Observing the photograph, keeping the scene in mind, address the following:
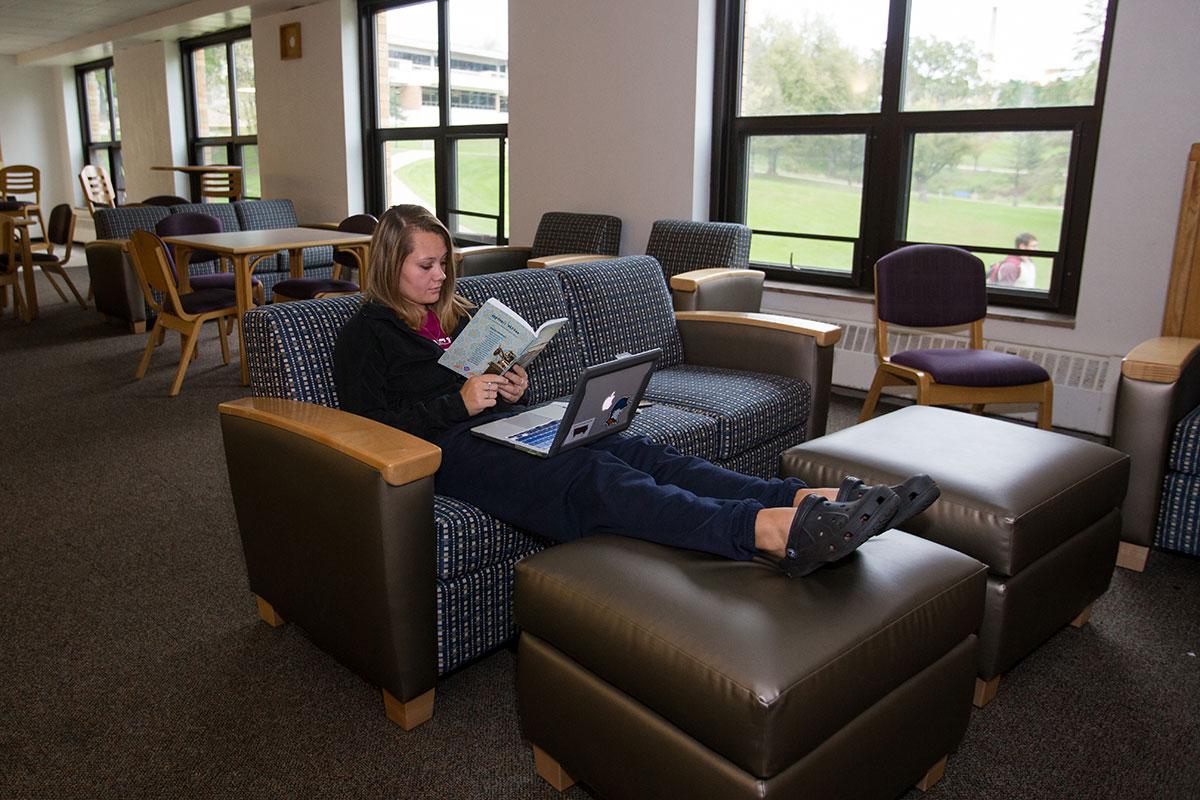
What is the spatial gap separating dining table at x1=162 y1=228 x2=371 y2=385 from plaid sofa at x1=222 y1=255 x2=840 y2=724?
1.80m

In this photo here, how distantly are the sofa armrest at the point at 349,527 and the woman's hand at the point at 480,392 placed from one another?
20 centimetres

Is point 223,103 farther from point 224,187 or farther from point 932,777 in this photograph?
point 932,777

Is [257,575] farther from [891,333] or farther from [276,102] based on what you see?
[276,102]

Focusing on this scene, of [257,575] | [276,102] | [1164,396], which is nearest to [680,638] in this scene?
[257,575]

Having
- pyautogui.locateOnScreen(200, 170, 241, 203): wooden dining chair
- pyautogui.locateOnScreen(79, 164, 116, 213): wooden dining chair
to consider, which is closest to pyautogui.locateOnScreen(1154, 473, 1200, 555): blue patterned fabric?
pyautogui.locateOnScreen(200, 170, 241, 203): wooden dining chair

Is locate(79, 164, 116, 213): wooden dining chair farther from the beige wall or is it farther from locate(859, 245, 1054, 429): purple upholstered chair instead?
locate(859, 245, 1054, 429): purple upholstered chair

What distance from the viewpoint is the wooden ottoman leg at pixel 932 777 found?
5.37ft

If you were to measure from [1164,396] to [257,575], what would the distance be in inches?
96.3

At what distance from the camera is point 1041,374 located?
3135 mm

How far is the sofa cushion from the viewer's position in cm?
263

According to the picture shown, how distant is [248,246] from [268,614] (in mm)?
2806

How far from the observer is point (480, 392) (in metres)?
1.93

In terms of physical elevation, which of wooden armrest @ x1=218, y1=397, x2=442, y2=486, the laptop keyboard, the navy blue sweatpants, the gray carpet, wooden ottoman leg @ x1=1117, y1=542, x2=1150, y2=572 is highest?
wooden armrest @ x1=218, y1=397, x2=442, y2=486

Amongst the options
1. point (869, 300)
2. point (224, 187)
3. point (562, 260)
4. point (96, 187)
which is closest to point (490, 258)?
point (562, 260)
